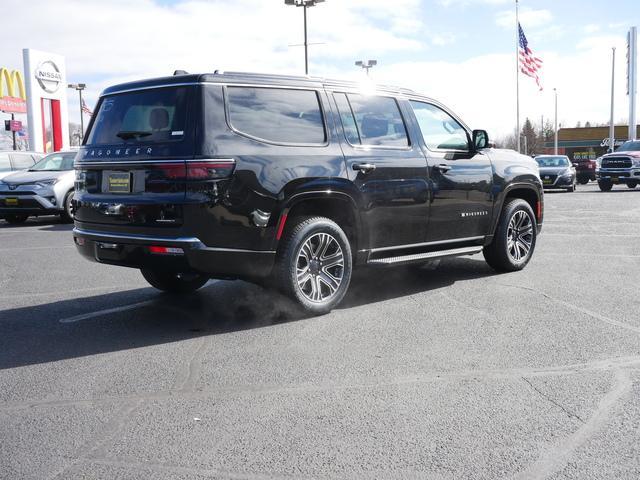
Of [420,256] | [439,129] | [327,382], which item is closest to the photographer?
[327,382]

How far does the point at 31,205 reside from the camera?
575 inches

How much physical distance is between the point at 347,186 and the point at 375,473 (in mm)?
3311

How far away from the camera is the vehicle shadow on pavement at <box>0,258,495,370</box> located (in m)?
4.99

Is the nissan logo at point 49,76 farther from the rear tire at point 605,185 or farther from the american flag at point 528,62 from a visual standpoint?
the rear tire at point 605,185

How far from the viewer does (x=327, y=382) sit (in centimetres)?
410

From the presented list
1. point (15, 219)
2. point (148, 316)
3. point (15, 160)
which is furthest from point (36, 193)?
→ point (148, 316)

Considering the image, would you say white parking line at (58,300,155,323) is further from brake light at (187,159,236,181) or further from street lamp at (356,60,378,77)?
street lamp at (356,60,378,77)

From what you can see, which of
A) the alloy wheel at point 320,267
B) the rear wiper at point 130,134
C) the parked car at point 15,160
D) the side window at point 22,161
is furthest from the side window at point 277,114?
the side window at point 22,161

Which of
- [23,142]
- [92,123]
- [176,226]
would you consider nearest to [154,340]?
[176,226]

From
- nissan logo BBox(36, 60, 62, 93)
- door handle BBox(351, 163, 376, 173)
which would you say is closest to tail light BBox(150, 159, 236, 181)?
door handle BBox(351, 163, 376, 173)

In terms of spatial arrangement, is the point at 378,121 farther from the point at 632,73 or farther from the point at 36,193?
the point at 632,73

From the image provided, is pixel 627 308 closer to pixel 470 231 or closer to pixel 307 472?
pixel 470 231

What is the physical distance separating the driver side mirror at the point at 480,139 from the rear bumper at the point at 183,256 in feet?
9.72

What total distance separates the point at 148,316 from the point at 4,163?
1302cm
